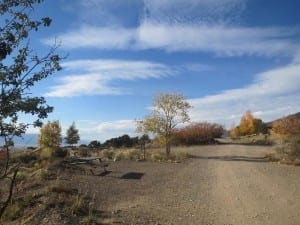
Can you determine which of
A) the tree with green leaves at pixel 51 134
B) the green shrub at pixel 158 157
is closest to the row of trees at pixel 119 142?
the tree with green leaves at pixel 51 134

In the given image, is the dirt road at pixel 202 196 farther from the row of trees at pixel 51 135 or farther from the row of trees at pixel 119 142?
the row of trees at pixel 119 142

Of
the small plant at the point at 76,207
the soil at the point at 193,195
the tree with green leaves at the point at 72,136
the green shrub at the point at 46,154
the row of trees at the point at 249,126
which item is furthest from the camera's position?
the row of trees at the point at 249,126

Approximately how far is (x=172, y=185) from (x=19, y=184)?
584cm

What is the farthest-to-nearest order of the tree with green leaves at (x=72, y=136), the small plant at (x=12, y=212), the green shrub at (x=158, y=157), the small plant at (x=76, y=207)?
the tree with green leaves at (x=72, y=136) < the green shrub at (x=158, y=157) < the small plant at (x=76, y=207) < the small plant at (x=12, y=212)

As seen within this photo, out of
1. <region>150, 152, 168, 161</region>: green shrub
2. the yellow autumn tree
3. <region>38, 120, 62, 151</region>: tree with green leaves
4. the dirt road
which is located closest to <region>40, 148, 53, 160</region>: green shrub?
the dirt road

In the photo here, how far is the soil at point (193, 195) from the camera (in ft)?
40.3

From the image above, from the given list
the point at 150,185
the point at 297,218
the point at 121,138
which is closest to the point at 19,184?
the point at 150,185

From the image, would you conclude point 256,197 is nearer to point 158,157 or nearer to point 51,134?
point 158,157

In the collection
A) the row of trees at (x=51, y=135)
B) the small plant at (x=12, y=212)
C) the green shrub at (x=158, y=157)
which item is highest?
the row of trees at (x=51, y=135)

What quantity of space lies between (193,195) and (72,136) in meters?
35.9

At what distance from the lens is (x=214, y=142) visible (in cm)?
5419

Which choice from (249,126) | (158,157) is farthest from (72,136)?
(249,126)

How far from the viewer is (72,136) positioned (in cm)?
5075

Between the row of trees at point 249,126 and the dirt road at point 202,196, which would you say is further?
the row of trees at point 249,126
